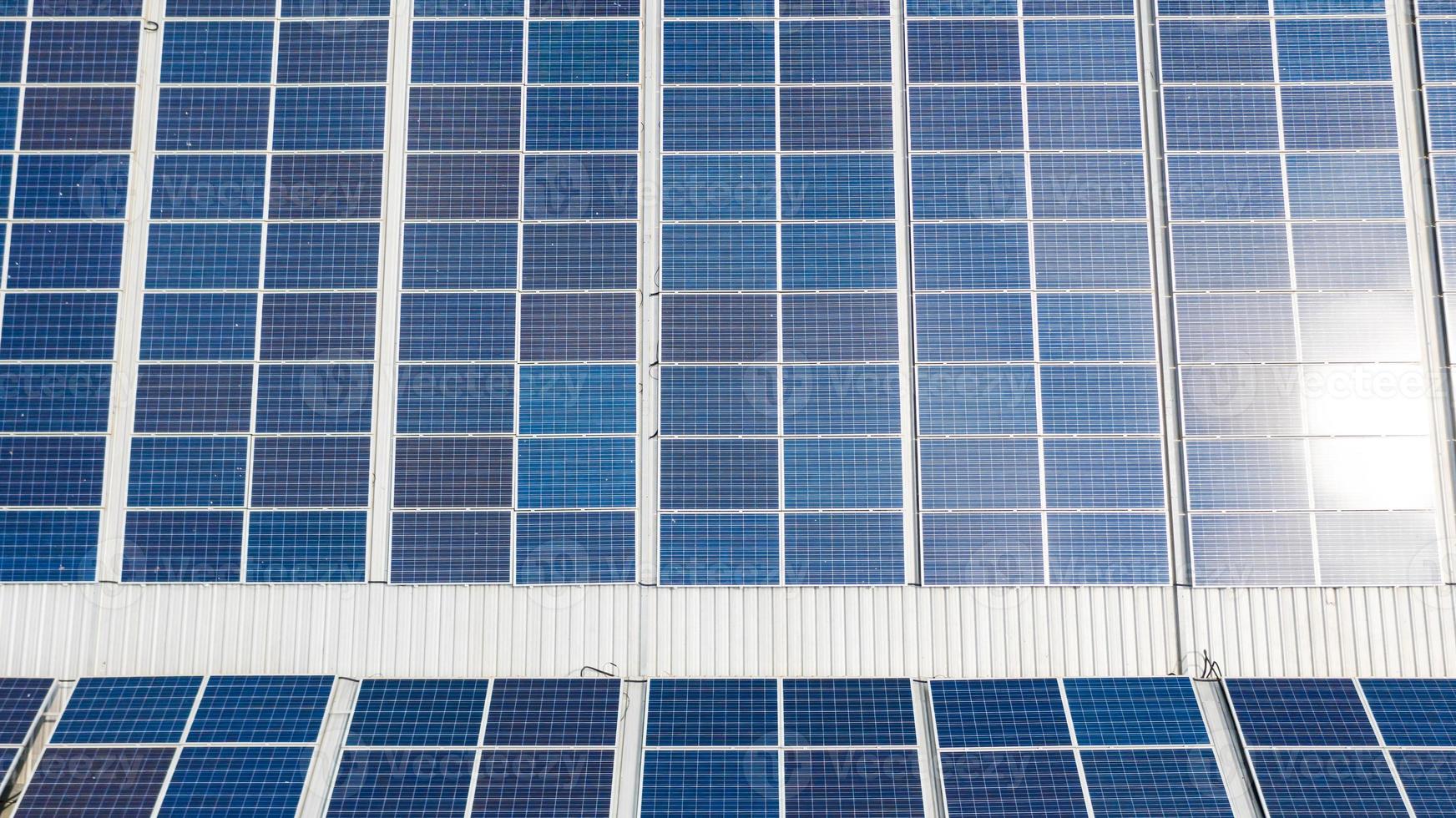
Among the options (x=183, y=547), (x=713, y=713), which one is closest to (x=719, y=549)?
(x=713, y=713)

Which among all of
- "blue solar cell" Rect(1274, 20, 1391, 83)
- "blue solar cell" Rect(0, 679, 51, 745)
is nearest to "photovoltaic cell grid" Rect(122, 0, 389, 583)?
"blue solar cell" Rect(0, 679, 51, 745)

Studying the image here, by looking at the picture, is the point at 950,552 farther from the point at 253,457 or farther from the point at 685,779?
the point at 253,457

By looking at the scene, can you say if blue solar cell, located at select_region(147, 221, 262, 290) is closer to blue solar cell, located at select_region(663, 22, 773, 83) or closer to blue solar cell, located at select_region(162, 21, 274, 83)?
blue solar cell, located at select_region(162, 21, 274, 83)

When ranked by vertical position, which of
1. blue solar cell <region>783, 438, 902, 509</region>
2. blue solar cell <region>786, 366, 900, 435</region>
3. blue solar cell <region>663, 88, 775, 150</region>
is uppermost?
blue solar cell <region>663, 88, 775, 150</region>

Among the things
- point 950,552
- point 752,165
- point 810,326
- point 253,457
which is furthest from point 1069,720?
point 253,457

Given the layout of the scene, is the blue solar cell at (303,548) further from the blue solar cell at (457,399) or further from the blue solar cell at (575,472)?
the blue solar cell at (575,472)

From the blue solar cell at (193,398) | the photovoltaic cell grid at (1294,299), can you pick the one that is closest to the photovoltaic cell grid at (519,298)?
the blue solar cell at (193,398)

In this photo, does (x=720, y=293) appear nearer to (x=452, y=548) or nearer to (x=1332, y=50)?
(x=452, y=548)
